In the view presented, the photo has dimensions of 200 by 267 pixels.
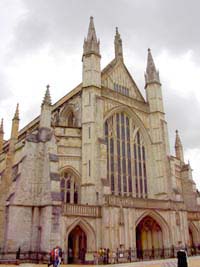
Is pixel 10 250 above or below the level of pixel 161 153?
below

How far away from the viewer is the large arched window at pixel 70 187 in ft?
91.7

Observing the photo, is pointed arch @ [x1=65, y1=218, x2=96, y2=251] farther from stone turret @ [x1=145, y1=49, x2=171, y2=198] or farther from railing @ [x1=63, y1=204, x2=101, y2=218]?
stone turret @ [x1=145, y1=49, x2=171, y2=198]

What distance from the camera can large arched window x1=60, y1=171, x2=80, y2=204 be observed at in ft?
91.7

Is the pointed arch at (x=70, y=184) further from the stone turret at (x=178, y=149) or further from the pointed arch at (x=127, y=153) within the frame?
the stone turret at (x=178, y=149)

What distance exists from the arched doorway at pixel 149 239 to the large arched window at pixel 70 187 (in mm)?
6949

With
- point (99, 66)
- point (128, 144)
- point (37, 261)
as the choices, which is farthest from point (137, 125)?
point (37, 261)

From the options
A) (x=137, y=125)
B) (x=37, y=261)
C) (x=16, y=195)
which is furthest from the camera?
(x=137, y=125)

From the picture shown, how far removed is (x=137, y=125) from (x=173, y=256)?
15.1m

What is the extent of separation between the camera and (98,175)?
2772cm

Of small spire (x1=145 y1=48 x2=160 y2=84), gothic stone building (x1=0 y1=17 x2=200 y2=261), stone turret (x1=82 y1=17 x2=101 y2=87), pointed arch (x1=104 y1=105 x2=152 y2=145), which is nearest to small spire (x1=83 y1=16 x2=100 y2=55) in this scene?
stone turret (x1=82 y1=17 x2=101 y2=87)

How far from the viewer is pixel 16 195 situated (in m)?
24.4

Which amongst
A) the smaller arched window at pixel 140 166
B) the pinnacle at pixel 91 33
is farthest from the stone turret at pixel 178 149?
the pinnacle at pixel 91 33

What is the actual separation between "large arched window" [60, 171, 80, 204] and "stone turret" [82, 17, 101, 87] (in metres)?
9.94

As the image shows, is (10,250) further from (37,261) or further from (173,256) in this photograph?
(173,256)
